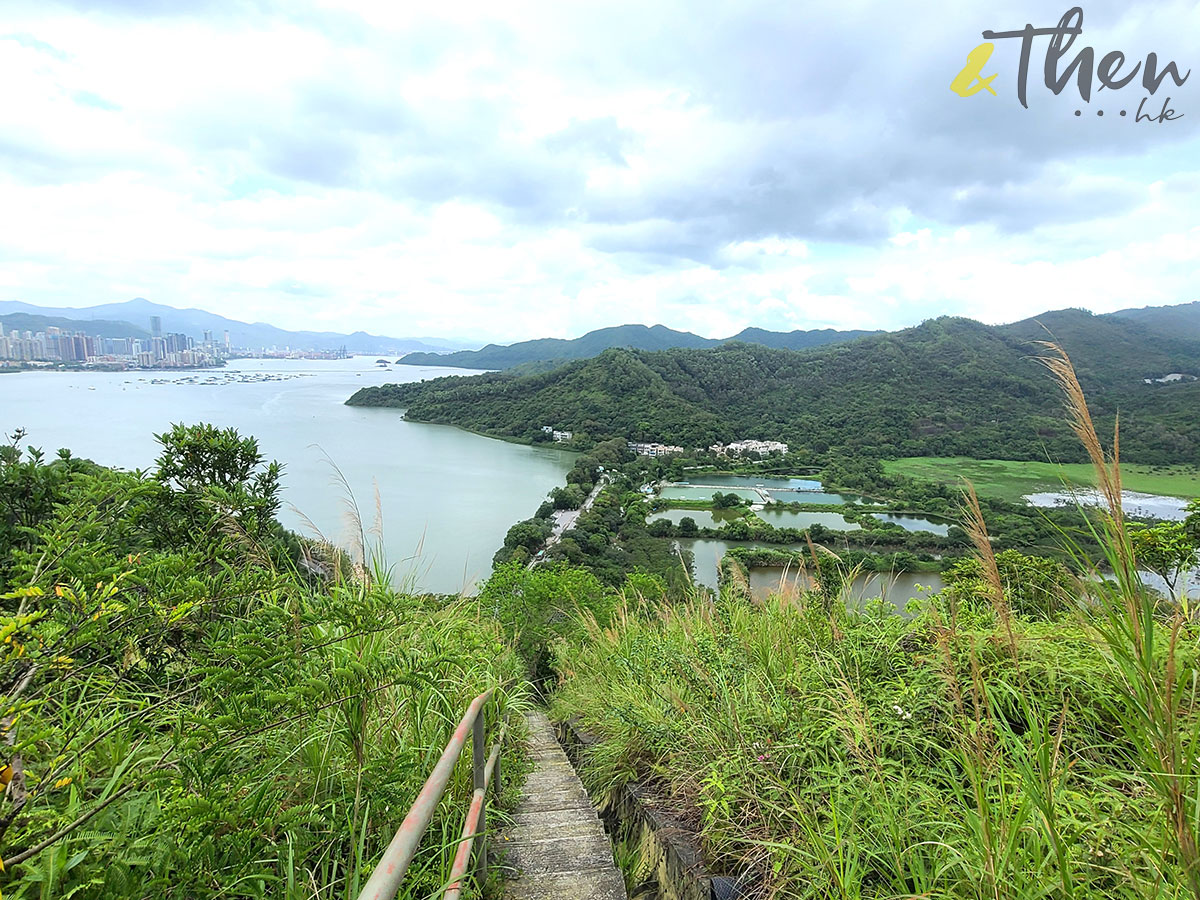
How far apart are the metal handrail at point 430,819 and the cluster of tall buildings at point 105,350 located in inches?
2556

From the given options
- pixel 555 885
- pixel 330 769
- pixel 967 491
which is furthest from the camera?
pixel 555 885

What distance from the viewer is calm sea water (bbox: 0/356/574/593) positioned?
82.4 ft

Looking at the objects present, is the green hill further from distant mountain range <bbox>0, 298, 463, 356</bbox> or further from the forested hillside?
distant mountain range <bbox>0, 298, 463, 356</bbox>

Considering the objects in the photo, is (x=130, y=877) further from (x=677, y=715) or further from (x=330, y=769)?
(x=677, y=715)

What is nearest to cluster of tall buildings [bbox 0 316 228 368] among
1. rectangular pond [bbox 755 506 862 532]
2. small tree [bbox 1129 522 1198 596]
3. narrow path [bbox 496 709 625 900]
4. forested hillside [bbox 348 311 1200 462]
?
forested hillside [bbox 348 311 1200 462]

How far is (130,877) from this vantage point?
839 mm

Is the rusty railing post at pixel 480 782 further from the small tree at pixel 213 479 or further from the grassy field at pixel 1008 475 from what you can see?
the grassy field at pixel 1008 475

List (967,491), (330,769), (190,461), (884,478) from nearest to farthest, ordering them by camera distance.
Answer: (330,769), (967,491), (190,461), (884,478)

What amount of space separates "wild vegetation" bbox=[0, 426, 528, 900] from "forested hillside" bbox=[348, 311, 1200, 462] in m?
46.2

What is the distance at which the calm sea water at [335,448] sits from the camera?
989 inches

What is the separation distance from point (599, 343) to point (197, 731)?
477 ft

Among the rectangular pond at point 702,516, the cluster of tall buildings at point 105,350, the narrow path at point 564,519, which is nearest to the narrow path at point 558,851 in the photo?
the narrow path at point 564,519

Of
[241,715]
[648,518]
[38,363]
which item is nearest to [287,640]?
[241,715]

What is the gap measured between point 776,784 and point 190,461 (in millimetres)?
2382
